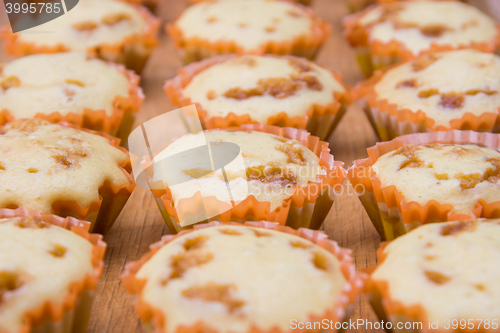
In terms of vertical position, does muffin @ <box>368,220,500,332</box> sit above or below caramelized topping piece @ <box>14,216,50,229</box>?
below

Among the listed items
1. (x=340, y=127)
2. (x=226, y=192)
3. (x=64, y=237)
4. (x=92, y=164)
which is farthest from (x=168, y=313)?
(x=340, y=127)

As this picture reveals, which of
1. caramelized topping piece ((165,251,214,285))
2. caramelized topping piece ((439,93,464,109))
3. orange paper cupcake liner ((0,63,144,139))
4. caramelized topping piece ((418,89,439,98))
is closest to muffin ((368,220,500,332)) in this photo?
caramelized topping piece ((165,251,214,285))

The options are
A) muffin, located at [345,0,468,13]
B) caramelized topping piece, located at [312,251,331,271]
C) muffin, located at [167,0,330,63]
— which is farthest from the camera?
muffin, located at [345,0,468,13]

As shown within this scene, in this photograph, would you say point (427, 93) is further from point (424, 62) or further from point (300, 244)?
point (300, 244)

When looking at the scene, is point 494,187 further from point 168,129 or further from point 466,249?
point 168,129

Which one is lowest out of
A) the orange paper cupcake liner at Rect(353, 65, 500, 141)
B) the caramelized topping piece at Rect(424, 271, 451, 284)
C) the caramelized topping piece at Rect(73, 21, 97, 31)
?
the orange paper cupcake liner at Rect(353, 65, 500, 141)

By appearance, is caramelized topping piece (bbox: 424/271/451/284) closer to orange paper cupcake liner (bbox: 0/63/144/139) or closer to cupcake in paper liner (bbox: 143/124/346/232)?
cupcake in paper liner (bbox: 143/124/346/232)

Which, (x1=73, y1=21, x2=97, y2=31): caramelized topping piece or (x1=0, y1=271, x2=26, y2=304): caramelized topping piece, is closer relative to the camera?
(x1=0, y1=271, x2=26, y2=304): caramelized topping piece
